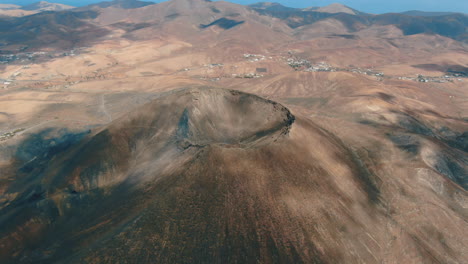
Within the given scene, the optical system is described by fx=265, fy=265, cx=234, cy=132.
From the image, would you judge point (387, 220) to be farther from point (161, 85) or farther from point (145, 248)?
point (161, 85)

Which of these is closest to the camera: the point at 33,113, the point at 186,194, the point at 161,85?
Result: the point at 186,194

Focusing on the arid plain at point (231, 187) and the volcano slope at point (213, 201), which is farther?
the arid plain at point (231, 187)

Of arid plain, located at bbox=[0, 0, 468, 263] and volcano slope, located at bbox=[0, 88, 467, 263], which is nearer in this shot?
volcano slope, located at bbox=[0, 88, 467, 263]

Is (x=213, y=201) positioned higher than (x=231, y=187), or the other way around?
(x=231, y=187)

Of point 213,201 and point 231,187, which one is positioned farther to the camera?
point 231,187

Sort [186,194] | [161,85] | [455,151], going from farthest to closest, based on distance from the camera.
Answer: [161,85], [455,151], [186,194]

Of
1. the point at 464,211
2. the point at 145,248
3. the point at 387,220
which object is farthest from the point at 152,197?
the point at 464,211

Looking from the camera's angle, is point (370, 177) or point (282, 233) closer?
point (282, 233)

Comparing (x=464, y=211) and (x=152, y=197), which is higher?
(x=152, y=197)
